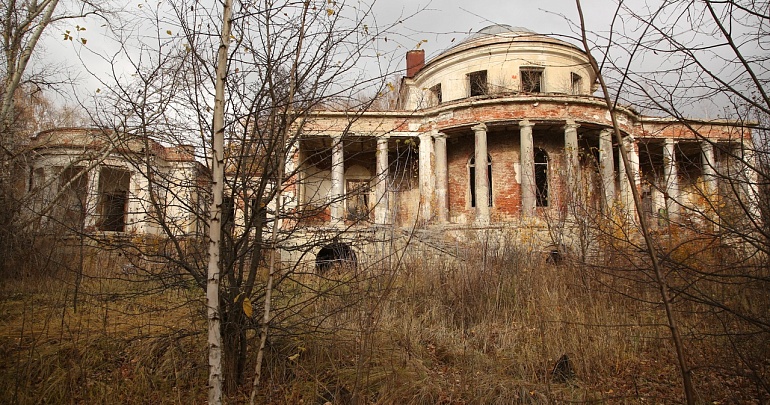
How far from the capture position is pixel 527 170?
13.2m

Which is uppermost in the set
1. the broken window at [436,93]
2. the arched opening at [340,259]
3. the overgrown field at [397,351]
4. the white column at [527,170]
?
the broken window at [436,93]

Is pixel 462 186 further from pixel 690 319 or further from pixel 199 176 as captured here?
pixel 199 176

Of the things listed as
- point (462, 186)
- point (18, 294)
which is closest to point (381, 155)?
point (462, 186)

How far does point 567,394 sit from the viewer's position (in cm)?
376

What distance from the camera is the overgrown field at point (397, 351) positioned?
3.69 metres

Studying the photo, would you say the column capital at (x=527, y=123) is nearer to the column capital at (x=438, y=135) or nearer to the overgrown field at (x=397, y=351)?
the column capital at (x=438, y=135)

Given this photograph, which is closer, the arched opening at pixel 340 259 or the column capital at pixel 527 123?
the arched opening at pixel 340 259

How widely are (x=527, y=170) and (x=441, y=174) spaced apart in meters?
2.81

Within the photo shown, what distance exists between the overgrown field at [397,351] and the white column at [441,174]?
8302 mm

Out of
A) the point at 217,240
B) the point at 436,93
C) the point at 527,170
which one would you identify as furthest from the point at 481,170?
the point at 217,240

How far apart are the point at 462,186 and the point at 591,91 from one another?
239 inches

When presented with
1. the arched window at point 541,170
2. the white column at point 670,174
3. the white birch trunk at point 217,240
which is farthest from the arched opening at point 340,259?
the arched window at point 541,170

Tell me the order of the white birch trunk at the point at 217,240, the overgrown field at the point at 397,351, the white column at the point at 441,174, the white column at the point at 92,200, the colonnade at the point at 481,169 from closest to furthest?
the white birch trunk at the point at 217,240 < the overgrown field at the point at 397,351 < the white column at the point at 92,200 < the colonnade at the point at 481,169 < the white column at the point at 441,174

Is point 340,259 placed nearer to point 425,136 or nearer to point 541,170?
point 425,136
